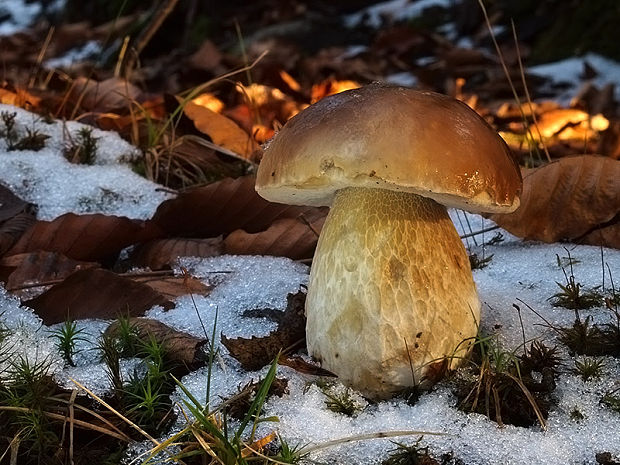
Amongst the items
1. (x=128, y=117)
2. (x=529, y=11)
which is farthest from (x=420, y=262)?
(x=529, y=11)

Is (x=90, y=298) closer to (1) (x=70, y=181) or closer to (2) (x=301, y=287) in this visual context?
(2) (x=301, y=287)

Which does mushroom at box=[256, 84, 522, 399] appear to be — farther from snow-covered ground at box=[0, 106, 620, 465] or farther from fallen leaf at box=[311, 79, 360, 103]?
fallen leaf at box=[311, 79, 360, 103]

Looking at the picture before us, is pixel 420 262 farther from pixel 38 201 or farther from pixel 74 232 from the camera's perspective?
pixel 38 201

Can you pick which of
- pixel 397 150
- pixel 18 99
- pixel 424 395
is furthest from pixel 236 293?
pixel 18 99

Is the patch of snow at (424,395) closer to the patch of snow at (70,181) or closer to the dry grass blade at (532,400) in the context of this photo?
the dry grass blade at (532,400)

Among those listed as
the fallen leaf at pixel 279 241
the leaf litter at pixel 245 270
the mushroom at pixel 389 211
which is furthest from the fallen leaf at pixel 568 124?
the mushroom at pixel 389 211

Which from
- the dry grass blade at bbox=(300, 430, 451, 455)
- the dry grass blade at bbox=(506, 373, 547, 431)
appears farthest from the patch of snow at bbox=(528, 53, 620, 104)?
the dry grass blade at bbox=(300, 430, 451, 455)

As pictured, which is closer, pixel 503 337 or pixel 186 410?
pixel 186 410
